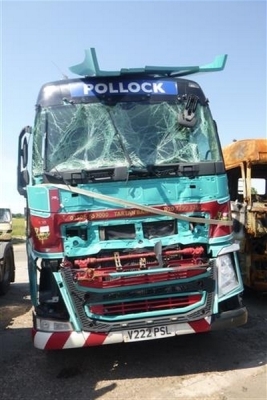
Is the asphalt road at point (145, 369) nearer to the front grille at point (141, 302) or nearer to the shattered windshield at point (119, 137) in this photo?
the front grille at point (141, 302)

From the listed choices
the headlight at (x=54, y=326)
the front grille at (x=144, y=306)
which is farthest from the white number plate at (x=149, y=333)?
the headlight at (x=54, y=326)

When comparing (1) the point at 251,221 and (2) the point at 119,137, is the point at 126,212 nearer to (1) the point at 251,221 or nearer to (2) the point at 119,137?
(2) the point at 119,137

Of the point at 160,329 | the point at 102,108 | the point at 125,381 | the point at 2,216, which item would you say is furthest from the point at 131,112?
the point at 2,216

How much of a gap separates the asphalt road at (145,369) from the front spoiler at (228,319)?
444mm

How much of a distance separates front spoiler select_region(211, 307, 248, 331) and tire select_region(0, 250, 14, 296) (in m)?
5.34

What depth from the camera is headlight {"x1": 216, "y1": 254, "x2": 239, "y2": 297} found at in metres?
4.45

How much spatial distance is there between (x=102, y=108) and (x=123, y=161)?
2.24 ft

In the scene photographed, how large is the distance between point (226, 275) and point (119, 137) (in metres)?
1.86

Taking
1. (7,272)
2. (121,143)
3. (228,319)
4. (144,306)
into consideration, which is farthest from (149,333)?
(7,272)

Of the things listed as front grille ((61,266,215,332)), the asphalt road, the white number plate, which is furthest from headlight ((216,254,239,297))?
the asphalt road

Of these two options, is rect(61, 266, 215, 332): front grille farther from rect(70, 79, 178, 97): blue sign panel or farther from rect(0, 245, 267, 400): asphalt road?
rect(70, 79, 178, 97): blue sign panel

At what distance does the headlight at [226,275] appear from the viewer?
4.45m

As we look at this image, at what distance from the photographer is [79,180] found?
174 inches

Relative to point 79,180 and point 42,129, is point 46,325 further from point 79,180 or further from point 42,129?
point 42,129
